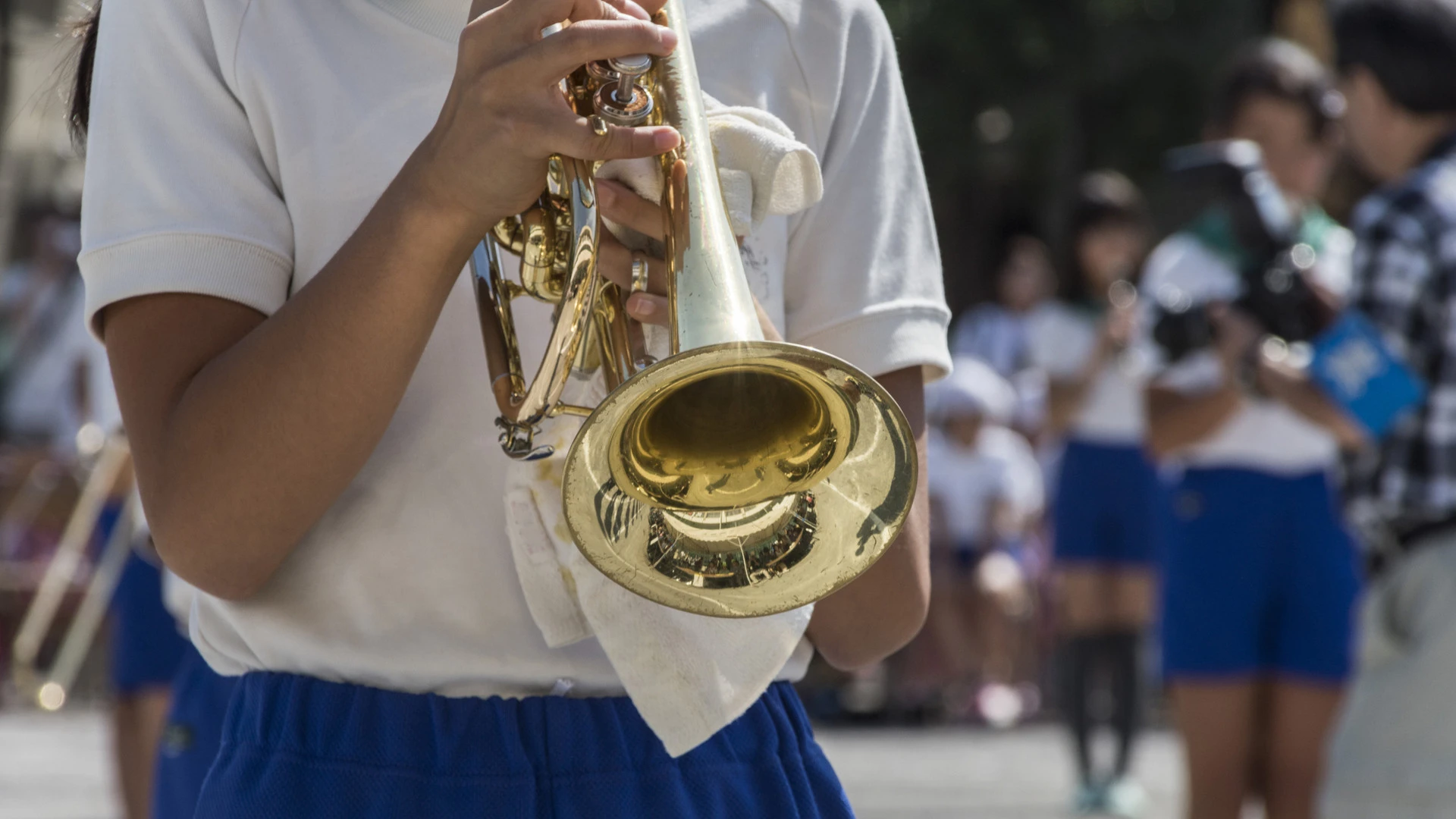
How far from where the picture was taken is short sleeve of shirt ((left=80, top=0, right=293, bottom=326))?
133 centimetres

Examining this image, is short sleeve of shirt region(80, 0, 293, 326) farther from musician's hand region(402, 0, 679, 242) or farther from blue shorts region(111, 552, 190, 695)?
blue shorts region(111, 552, 190, 695)

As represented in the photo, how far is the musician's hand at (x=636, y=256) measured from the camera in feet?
4.09

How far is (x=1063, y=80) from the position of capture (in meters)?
14.0

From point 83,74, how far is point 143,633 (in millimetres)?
3519

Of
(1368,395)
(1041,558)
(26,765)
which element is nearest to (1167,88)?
(1041,558)

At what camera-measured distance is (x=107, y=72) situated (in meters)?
1.39

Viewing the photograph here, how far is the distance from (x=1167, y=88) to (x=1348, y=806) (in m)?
11.4

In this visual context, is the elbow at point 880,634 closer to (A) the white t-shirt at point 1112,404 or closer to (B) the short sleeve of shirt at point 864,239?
(B) the short sleeve of shirt at point 864,239

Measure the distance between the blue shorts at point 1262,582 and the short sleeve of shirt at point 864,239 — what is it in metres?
3.35

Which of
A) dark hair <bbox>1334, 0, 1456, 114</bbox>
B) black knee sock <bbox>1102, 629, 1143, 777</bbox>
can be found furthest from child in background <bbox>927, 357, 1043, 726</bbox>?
dark hair <bbox>1334, 0, 1456, 114</bbox>

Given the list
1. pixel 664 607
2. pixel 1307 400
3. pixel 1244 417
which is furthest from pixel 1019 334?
pixel 664 607

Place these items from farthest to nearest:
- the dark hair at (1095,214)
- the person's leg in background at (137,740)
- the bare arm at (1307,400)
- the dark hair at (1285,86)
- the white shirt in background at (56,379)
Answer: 1. the dark hair at (1095,214)
2. the white shirt in background at (56,379)
3. the dark hair at (1285,86)
4. the person's leg in background at (137,740)
5. the bare arm at (1307,400)

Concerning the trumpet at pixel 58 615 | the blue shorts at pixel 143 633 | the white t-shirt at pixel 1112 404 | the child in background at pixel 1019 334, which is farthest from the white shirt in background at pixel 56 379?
the child in background at pixel 1019 334

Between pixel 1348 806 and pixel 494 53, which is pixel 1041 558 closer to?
pixel 1348 806
